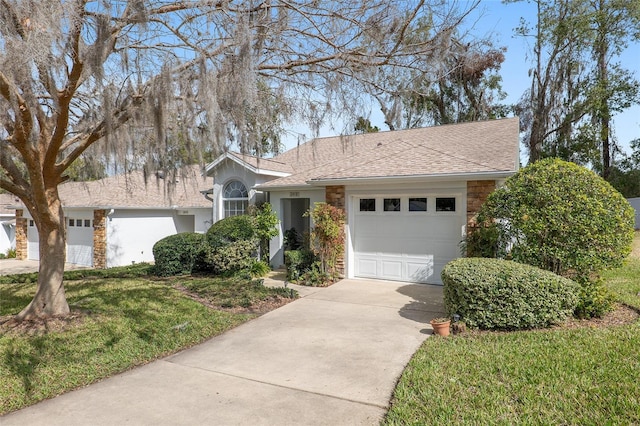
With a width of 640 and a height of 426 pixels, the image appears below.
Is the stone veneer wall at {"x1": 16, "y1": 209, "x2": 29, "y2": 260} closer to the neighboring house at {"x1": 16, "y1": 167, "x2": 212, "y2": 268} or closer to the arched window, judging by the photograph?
the neighboring house at {"x1": 16, "y1": 167, "x2": 212, "y2": 268}

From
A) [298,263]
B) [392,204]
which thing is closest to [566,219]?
[392,204]

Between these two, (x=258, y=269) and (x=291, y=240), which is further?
(x=291, y=240)

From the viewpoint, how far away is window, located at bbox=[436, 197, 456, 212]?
9.53m

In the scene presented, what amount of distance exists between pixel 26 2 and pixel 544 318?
7569mm

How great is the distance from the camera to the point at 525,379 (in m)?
4.20

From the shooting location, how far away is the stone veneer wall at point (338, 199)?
10.7m

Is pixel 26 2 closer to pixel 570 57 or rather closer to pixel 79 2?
pixel 79 2

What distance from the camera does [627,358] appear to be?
4.55m

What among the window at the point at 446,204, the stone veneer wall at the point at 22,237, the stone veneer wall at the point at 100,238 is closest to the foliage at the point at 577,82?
the window at the point at 446,204

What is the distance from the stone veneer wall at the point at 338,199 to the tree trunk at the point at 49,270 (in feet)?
20.6

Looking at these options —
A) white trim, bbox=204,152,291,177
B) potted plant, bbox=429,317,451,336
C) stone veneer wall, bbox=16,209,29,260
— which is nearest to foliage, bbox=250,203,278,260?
white trim, bbox=204,152,291,177

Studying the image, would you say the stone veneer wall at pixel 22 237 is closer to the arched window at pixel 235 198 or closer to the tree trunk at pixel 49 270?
the arched window at pixel 235 198

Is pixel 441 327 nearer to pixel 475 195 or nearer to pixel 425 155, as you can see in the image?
pixel 475 195

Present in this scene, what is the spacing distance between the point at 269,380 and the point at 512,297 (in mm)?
3780
